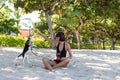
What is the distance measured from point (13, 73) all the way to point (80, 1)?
18.6 metres

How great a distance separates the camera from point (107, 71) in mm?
9711

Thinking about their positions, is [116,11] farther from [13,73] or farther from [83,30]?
[13,73]

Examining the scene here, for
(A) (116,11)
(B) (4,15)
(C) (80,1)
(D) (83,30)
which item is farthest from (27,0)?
(D) (83,30)

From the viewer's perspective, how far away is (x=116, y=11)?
84.1 ft

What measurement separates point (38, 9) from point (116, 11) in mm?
6668

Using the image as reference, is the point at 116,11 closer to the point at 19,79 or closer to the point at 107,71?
the point at 107,71

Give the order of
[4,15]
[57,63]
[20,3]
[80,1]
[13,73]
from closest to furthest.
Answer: [13,73] → [57,63] → [20,3] → [80,1] → [4,15]

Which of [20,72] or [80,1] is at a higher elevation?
[80,1]

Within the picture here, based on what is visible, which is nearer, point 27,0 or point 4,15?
point 27,0

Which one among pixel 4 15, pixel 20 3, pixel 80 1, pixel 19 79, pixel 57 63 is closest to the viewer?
pixel 19 79

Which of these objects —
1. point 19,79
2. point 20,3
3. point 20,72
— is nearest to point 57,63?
point 20,72

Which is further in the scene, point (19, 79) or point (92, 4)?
point (92, 4)

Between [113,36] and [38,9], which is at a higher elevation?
[38,9]

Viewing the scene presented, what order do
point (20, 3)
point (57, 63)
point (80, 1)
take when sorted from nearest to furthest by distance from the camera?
point (57, 63) < point (20, 3) < point (80, 1)
